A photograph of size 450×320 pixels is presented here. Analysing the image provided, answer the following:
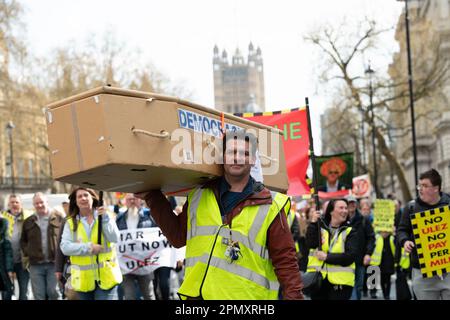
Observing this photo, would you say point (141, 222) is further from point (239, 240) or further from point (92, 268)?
point (239, 240)

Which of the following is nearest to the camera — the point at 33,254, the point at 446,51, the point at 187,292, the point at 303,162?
the point at 187,292

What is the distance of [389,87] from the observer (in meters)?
43.7

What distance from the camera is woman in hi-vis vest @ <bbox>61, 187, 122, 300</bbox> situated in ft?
27.0

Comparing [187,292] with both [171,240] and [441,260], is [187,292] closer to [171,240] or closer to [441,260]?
[171,240]

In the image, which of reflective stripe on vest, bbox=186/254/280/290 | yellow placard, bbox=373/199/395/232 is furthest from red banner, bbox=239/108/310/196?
yellow placard, bbox=373/199/395/232

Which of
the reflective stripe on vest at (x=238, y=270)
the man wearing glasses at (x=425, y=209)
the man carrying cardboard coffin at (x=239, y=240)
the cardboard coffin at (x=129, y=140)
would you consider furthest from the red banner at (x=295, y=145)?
the reflective stripe on vest at (x=238, y=270)

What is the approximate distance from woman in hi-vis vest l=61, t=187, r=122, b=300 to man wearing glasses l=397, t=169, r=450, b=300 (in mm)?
3020

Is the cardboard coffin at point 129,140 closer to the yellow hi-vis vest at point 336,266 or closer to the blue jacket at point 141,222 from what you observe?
the yellow hi-vis vest at point 336,266

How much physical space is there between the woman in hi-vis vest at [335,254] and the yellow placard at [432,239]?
44.6 inches

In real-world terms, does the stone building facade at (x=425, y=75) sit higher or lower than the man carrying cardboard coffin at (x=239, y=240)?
higher

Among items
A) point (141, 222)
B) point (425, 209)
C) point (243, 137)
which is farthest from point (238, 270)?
point (141, 222)

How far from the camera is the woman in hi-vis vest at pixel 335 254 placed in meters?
8.37

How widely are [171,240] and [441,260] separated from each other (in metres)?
3.30
